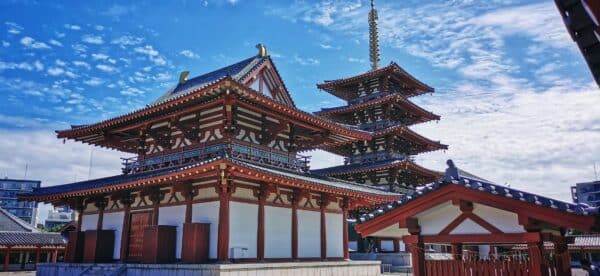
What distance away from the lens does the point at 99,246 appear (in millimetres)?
22406

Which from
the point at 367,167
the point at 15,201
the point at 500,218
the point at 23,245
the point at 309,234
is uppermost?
the point at 15,201

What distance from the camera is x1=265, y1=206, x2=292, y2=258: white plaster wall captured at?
2091cm

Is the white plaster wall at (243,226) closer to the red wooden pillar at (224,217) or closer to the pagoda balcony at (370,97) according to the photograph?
the red wooden pillar at (224,217)

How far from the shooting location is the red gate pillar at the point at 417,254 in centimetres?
925

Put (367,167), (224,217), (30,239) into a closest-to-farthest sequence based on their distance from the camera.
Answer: (224,217) < (367,167) < (30,239)

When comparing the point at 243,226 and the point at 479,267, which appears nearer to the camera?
the point at 479,267

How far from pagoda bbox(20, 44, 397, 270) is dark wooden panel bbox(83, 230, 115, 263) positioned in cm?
5

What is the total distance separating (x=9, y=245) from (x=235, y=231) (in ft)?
102

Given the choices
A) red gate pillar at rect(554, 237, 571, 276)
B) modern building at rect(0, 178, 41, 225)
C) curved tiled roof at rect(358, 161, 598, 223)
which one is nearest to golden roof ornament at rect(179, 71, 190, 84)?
curved tiled roof at rect(358, 161, 598, 223)

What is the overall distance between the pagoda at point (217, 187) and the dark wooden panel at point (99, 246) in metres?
0.05

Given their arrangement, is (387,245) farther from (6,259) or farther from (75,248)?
(6,259)

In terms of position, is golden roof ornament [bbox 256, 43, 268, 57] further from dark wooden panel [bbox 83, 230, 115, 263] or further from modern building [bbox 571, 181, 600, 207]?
modern building [bbox 571, 181, 600, 207]

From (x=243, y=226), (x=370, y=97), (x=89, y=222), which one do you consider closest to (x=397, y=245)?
(x=370, y=97)

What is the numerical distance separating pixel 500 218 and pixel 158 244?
48.9 ft
